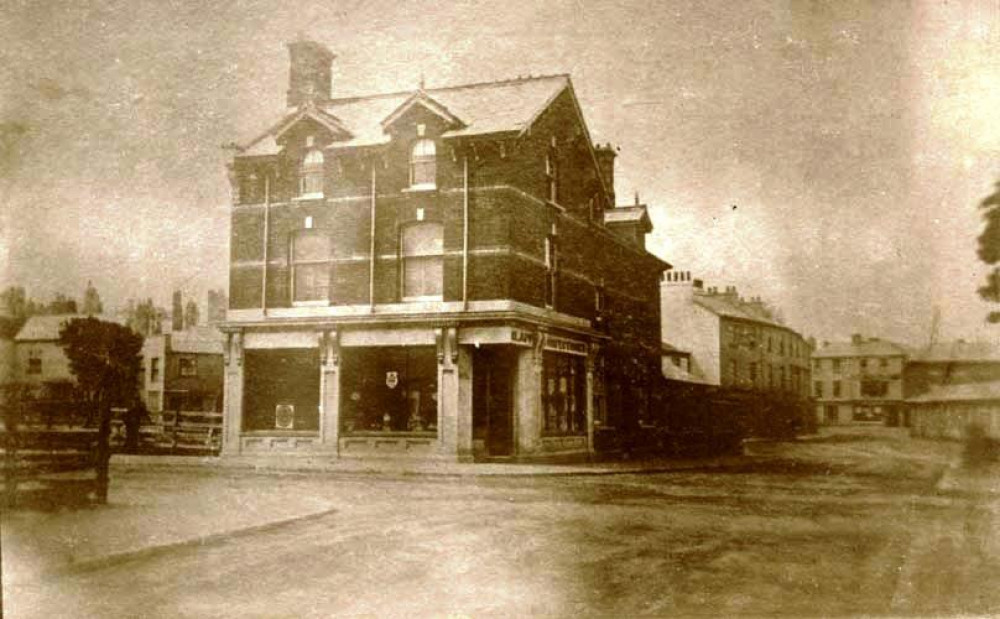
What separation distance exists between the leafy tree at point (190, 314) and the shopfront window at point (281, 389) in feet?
0.99

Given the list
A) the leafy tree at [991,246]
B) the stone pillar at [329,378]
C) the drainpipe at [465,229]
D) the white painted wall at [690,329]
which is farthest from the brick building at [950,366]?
the stone pillar at [329,378]

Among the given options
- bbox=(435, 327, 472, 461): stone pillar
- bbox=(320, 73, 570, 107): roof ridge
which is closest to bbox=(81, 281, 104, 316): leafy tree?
bbox=(320, 73, 570, 107): roof ridge

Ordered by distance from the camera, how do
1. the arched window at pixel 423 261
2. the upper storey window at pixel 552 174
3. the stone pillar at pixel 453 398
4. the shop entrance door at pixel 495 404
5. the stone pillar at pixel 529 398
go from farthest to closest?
the shop entrance door at pixel 495 404
the stone pillar at pixel 529 398
the stone pillar at pixel 453 398
the upper storey window at pixel 552 174
the arched window at pixel 423 261

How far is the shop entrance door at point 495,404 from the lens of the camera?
15.5 ft

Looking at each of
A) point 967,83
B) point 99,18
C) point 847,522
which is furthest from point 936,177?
point 99,18

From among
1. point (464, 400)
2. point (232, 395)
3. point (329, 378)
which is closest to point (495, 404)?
point (464, 400)

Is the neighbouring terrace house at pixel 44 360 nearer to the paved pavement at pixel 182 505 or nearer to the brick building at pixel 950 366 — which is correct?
the paved pavement at pixel 182 505

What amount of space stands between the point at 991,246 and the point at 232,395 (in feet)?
11.5

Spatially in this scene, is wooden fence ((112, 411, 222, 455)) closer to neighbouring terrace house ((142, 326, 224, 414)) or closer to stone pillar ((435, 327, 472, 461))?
neighbouring terrace house ((142, 326, 224, 414))

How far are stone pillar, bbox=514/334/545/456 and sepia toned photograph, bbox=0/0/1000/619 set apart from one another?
2.07ft

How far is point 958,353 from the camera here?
3.74 m

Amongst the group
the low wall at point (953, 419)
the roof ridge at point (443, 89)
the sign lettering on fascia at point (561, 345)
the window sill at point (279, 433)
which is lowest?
the window sill at point (279, 433)

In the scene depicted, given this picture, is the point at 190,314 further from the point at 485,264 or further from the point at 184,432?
the point at 485,264

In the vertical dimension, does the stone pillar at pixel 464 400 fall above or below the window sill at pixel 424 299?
below
